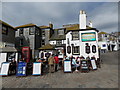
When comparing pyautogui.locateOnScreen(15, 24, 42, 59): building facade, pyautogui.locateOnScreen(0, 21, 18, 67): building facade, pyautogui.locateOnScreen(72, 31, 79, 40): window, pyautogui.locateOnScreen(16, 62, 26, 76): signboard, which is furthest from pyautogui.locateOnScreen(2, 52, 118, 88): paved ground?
pyautogui.locateOnScreen(15, 24, 42, 59): building facade

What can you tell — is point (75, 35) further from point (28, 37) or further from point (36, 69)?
point (28, 37)

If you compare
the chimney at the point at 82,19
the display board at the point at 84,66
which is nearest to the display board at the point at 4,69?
the display board at the point at 84,66

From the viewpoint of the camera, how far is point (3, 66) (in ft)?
25.6

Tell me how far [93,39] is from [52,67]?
9.80 meters

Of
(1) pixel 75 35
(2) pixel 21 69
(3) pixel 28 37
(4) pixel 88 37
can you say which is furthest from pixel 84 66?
(3) pixel 28 37

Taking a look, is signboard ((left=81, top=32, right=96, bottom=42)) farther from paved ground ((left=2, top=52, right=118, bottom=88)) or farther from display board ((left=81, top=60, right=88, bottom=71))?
paved ground ((left=2, top=52, right=118, bottom=88))

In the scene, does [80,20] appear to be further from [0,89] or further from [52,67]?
[0,89]

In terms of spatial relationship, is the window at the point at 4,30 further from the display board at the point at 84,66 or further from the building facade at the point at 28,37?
the display board at the point at 84,66

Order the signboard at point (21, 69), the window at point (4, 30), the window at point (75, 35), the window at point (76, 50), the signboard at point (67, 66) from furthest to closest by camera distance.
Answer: the window at point (75, 35)
the window at point (76, 50)
the window at point (4, 30)
the signboard at point (67, 66)
the signboard at point (21, 69)

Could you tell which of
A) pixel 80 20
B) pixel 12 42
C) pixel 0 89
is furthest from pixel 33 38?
pixel 0 89

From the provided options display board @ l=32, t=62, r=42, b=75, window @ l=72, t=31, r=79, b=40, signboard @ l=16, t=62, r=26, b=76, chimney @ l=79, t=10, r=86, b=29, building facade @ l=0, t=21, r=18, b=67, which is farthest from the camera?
window @ l=72, t=31, r=79, b=40

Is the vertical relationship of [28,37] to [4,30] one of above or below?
below

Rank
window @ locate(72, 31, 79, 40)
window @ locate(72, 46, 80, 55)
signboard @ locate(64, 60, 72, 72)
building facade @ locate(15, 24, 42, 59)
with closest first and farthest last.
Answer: signboard @ locate(64, 60, 72, 72) < window @ locate(72, 46, 80, 55) < window @ locate(72, 31, 79, 40) < building facade @ locate(15, 24, 42, 59)

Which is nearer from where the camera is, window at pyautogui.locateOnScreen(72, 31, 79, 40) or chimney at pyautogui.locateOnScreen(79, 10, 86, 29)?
chimney at pyautogui.locateOnScreen(79, 10, 86, 29)
